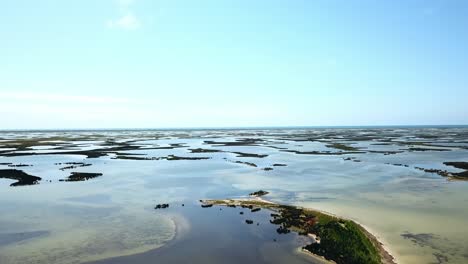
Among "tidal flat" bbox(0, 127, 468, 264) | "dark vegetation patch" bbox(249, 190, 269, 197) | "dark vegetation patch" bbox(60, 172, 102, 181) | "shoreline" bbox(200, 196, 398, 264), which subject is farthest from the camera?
"dark vegetation patch" bbox(60, 172, 102, 181)

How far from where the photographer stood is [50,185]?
128 ft

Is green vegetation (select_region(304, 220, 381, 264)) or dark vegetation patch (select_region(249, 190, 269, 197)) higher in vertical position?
green vegetation (select_region(304, 220, 381, 264))

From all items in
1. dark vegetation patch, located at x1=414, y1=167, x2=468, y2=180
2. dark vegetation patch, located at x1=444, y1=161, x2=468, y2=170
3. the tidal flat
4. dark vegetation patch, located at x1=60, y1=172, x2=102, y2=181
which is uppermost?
dark vegetation patch, located at x1=444, y1=161, x2=468, y2=170

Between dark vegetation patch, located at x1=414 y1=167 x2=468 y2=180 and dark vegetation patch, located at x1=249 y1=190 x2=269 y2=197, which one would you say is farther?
dark vegetation patch, located at x1=414 y1=167 x2=468 y2=180

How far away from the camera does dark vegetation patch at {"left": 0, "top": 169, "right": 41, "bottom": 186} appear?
4053 cm

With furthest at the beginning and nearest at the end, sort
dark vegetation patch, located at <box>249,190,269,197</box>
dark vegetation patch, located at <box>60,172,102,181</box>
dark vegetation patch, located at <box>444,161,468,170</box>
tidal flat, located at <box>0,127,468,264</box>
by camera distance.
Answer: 1. dark vegetation patch, located at <box>444,161,468,170</box>
2. dark vegetation patch, located at <box>60,172,102,181</box>
3. dark vegetation patch, located at <box>249,190,269,197</box>
4. tidal flat, located at <box>0,127,468,264</box>

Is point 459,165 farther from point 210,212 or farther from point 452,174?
point 210,212

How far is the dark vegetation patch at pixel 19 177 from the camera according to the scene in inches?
1596

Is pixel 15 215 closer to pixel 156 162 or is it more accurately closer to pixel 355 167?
pixel 156 162

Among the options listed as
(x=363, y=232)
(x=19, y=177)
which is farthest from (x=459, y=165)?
(x=19, y=177)

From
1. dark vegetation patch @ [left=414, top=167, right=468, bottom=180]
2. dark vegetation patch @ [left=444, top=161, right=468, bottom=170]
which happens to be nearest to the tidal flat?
dark vegetation patch @ [left=414, top=167, right=468, bottom=180]

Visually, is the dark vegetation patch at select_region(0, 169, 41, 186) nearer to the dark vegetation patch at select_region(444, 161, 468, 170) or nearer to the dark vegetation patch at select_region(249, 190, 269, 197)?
the dark vegetation patch at select_region(249, 190, 269, 197)

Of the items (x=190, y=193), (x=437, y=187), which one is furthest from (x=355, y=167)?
(x=190, y=193)

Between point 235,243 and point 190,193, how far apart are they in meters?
15.1
